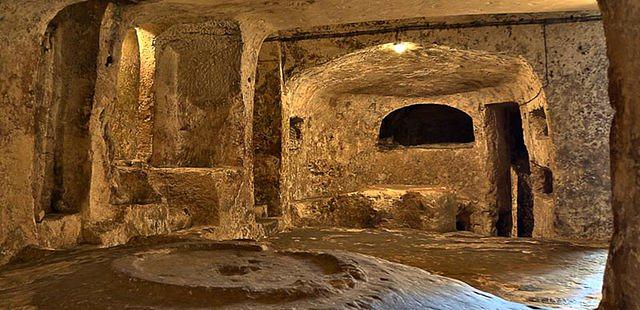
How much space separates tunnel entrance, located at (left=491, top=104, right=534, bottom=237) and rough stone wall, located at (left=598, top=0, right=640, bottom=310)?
648 cm

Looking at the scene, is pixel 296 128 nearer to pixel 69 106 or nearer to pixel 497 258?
pixel 497 258

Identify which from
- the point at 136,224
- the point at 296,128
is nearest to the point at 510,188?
the point at 296,128

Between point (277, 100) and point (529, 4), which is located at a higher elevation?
point (529, 4)

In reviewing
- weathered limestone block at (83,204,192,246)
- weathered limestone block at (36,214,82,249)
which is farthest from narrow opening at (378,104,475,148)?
weathered limestone block at (36,214,82,249)

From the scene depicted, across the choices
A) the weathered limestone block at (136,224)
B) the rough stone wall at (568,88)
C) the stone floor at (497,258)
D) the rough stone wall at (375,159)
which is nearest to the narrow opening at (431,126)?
the rough stone wall at (375,159)

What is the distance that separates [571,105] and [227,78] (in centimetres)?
325

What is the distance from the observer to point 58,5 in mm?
2652

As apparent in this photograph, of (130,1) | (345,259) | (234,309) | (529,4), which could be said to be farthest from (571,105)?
(234,309)

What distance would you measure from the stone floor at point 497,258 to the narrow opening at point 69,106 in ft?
5.64

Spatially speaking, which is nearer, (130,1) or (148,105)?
(130,1)

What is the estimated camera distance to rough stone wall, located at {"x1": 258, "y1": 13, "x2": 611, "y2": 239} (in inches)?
195

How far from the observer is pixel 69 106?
126 inches

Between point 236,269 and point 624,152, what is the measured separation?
1.58m

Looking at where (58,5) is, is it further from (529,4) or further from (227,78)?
(529,4)
